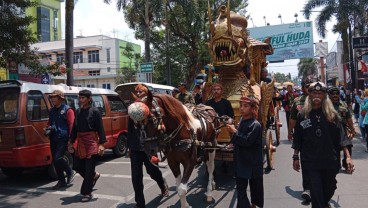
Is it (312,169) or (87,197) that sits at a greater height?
(312,169)

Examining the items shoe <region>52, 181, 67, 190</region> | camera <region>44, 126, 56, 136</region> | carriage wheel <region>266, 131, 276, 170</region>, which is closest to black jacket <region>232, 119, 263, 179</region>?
carriage wheel <region>266, 131, 276, 170</region>

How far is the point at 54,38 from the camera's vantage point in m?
54.9

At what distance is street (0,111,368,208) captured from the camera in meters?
5.77

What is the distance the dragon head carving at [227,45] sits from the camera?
7324mm

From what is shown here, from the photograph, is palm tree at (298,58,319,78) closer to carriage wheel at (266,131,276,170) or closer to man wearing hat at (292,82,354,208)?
carriage wheel at (266,131,276,170)

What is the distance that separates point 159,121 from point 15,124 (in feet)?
12.3

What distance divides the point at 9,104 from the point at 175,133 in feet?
13.0

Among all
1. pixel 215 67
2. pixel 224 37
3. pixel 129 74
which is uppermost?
pixel 129 74

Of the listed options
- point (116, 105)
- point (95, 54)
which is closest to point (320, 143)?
point (116, 105)

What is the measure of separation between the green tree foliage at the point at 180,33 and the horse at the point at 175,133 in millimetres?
17608

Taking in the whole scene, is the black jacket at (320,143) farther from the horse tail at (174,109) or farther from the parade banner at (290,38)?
the parade banner at (290,38)

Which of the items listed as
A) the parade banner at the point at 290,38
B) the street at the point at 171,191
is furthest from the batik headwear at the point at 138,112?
the parade banner at the point at 290,38

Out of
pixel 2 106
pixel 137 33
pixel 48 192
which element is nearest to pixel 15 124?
pixel 2 106

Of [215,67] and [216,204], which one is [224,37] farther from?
[216,204]
